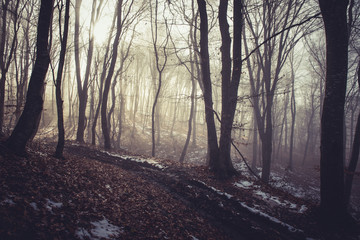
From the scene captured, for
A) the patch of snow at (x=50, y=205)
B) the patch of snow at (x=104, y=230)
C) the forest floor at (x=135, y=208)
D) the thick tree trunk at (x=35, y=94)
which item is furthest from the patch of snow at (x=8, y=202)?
the thick tree trunk at (x=35, y=94)

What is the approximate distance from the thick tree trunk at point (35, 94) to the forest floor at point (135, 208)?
0.39 metres

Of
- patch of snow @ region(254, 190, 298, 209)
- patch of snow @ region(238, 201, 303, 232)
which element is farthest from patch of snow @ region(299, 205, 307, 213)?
patch of snow @ region(238, 201, 303, 232)

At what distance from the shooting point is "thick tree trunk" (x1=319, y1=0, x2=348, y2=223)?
13.0 feet

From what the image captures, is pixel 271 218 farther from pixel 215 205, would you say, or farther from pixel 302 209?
pixel 215 205

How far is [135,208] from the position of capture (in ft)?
14.5

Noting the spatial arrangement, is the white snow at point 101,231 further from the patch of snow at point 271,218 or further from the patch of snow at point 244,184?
the patch of snow at point 244,184

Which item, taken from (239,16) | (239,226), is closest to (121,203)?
(239,226)

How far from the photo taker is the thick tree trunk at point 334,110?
156 inches

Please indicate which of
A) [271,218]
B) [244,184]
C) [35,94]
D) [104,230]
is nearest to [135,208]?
[104,230]

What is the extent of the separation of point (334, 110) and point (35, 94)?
280 inches

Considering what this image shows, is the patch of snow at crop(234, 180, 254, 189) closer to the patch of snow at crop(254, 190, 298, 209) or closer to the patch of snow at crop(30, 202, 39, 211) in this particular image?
the patch of snow at crop(254, 190, 298, 209)

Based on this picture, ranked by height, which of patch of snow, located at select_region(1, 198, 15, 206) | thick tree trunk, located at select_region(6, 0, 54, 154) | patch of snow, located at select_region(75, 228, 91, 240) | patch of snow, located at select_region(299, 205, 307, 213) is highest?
thick tree trunk, located at select_region(6, 0, 54, 154)

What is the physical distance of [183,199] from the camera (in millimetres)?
5594

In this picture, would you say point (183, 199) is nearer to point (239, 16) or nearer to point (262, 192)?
point (262, 192)
